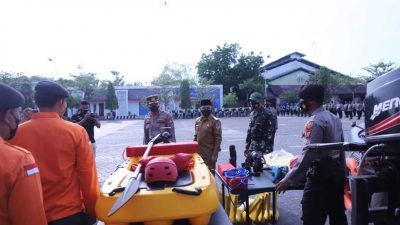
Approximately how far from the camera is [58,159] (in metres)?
2.47

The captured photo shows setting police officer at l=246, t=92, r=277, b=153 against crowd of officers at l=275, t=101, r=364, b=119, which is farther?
crowd of officers at l=275, t=101, r=364, b=119

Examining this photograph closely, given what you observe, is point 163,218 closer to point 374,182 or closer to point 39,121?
point 39,121

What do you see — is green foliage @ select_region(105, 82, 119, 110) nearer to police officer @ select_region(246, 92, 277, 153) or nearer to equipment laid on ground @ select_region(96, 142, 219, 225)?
police officer @ select_region(246, 92, 277, 153)

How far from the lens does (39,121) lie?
2.52 metres

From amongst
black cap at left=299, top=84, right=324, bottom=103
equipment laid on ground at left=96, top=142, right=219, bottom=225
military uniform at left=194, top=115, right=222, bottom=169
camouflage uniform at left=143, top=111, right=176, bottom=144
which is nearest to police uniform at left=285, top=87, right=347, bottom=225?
black cap at left=299, top=84, right=324, bottom=103

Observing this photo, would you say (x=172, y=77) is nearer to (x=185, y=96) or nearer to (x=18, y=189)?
(x=185, y=96)

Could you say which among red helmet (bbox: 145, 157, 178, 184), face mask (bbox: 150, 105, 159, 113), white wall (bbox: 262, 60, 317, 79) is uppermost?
white wall (bbox: 262, 60, 317, 79)

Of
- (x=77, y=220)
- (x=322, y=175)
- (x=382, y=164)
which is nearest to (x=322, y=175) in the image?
(x=322, y=175)

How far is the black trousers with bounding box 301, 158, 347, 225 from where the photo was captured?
325cm

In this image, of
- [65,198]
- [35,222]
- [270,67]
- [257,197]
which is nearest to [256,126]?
[257,197]

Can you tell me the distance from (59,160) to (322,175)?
2.19m

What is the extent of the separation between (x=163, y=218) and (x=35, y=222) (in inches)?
27.6

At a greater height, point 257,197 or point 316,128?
point 316,128

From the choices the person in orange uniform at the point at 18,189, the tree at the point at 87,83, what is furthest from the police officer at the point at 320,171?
the tree at the point at 87,83
